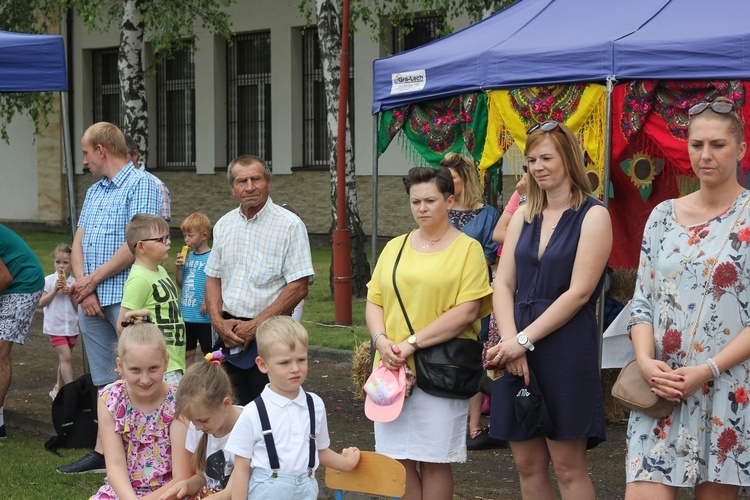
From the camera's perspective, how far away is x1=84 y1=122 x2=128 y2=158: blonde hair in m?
6.58

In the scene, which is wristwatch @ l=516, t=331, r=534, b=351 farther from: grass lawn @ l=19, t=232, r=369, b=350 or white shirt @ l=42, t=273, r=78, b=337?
grass lawn @ l=19, t=232, r=369, b=350

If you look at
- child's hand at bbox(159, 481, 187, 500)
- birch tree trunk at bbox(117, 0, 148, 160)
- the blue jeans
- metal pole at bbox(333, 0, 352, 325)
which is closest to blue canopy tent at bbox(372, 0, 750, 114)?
the blue jeans

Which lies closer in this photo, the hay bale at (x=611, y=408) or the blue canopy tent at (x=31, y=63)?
the blue canopy tent at (x=31, y=63)

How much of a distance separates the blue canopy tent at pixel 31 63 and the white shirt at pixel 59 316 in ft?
5.92

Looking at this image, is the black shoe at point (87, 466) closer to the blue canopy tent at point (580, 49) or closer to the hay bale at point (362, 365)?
the hay bale at point (362, 365)

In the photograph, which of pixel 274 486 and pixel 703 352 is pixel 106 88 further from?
pixel 703 352

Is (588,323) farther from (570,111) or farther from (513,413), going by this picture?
(570,111)

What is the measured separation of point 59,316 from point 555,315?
5.17 m

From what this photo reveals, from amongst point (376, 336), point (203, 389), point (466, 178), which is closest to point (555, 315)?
point (376, 336)

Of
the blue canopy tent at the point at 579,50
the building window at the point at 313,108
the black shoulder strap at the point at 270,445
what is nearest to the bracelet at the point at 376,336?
the black shoulder strap at the point at 270,445

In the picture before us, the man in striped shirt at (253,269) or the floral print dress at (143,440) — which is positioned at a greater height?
the man in striped shirt at (253,269)

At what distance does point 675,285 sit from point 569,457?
1007 mm

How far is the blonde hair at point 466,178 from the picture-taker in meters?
6.93

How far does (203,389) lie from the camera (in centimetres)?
427
